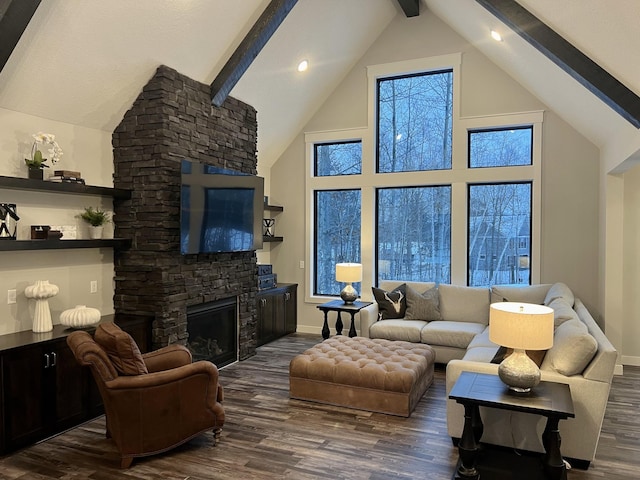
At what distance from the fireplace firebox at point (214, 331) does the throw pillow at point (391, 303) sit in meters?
1.87

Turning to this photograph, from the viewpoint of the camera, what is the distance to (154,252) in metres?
4.70

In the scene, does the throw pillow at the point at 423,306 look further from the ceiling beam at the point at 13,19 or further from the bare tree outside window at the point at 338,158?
the ceiling beam at the point at 13,19

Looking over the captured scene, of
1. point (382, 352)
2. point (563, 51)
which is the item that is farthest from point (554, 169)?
point (382, 352)

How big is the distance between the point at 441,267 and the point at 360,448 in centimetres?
369

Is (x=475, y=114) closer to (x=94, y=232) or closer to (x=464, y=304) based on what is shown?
(x=464, y=304)

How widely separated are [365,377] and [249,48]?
3551 millimetres

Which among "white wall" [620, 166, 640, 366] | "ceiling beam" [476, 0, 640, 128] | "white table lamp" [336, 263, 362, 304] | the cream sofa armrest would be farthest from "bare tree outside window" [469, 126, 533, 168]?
the cream sofa armrest

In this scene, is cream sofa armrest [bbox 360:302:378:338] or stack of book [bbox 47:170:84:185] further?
cream sofa armrest [bbox 360:302:378:338]

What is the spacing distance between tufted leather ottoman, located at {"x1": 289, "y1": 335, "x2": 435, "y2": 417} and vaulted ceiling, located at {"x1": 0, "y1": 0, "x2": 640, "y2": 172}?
273 cm

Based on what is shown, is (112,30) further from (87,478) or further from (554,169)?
(554,169)

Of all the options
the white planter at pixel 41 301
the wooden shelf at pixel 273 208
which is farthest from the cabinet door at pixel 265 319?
the white planter at pixel 41 301

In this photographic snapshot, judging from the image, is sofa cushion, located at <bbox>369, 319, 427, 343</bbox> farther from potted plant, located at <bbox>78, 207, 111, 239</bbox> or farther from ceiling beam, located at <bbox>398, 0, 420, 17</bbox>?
ceiling beam, located at <bbox>398, 0, 420, 17</bbox>

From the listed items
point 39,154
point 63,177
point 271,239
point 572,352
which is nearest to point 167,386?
point 63,177

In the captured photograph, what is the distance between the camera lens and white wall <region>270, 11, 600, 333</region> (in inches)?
231
